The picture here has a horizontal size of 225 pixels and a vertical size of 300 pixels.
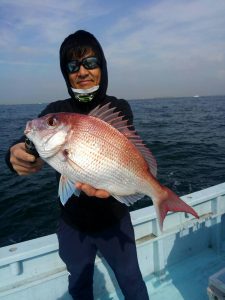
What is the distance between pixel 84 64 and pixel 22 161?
1.11 meters

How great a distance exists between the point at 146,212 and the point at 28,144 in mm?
2350

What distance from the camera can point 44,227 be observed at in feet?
28.4

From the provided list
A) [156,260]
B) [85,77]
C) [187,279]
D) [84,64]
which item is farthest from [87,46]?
[187,279]

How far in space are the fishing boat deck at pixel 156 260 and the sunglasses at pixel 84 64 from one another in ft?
6.70

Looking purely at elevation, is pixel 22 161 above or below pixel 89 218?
above

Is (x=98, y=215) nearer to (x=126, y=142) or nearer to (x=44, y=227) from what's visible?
(x=126, y=142)

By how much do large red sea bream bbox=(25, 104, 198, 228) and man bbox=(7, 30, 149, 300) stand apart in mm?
550

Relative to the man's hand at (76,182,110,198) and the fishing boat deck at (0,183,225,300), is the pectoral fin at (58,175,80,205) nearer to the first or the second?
the man's hand at (76,182,110,198)

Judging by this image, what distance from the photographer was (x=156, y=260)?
4.45 metres

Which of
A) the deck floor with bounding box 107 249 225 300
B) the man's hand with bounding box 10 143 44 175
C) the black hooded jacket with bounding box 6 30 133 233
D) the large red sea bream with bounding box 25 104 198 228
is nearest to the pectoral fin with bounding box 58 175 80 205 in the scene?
the large red sea bream with bounding box 25 104 198 228

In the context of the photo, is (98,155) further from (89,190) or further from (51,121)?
(51,121)

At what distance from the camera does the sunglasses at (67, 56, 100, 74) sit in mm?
2869

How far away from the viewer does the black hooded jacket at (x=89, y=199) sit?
284 cm

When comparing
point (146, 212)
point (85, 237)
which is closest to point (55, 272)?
point (85, 237)
